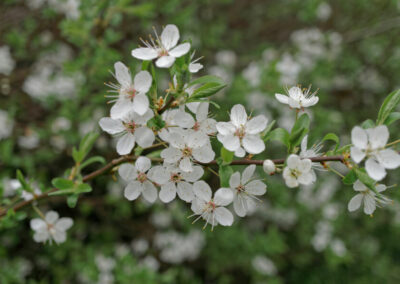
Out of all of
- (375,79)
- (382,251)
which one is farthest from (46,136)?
(382,251)

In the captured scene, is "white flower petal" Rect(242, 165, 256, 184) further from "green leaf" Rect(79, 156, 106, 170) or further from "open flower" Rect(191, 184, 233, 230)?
"green leaf" Rect(79, 156, 106, 170)

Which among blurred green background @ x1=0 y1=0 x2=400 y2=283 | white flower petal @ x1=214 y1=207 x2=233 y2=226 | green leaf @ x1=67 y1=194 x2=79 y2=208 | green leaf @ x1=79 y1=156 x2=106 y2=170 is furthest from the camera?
blurred green background @ x1=0 y1=0 x2=400 y2=283

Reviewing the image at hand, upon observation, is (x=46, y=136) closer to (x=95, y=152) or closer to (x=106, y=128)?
(x=95, y=152)

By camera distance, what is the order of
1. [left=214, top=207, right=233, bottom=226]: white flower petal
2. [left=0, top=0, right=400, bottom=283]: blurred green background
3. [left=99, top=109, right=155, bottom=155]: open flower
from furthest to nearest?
[left=0, top=0, right=400, bottom=283]: blurred green background
[left=214, top=207, right=233, bottom=226]: white flower petal
[left=99, top=109, right=155, bottom=155]: open flower

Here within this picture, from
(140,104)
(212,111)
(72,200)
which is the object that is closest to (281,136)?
(140,104)

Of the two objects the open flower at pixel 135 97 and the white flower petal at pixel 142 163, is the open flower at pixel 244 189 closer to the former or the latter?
the white flower petal at pixel 142 163

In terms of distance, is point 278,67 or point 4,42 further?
point 4,42

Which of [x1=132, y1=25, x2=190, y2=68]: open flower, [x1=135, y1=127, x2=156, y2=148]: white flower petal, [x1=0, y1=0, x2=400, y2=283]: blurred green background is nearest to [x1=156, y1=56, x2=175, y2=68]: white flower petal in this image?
[x1=132, y1=25, x2=190, y2=68]: open flower
